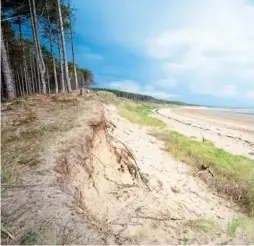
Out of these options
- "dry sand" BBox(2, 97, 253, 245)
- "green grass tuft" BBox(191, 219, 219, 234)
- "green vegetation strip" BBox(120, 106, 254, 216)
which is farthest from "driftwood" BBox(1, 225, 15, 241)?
"green vegetation strip" BBox(120, 106, 254, 216)

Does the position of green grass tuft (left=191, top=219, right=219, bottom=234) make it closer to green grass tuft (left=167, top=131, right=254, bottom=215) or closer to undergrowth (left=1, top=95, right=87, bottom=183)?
green grass tuft (left=167, top=131, right=254, bottom=215)

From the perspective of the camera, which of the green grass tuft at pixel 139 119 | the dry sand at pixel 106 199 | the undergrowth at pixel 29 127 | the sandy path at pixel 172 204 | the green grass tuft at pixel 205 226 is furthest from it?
the green grass tuft at pixel 139 119

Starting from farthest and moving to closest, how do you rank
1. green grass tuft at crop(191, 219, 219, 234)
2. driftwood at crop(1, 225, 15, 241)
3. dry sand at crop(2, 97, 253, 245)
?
green grass tuft at crop(191, 219, 219, 234), dry sand at crop(2, 97, 253, 245), driftwood at crop(1, 225, 15, 241)

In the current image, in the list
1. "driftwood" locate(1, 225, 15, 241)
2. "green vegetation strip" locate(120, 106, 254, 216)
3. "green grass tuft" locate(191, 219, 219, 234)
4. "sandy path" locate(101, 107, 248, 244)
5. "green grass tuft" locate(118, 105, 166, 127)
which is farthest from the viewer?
"green grass tuft" locate(118, 105, 166, 127)

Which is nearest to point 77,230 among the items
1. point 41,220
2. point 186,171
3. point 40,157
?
point 41,220

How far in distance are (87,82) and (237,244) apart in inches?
2629

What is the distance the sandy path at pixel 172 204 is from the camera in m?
3.66

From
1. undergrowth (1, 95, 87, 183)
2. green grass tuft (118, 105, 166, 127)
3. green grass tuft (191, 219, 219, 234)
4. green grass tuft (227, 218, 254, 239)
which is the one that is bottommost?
green grass tuft (227, 218, 254, 239)

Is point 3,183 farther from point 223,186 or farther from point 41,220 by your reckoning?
point 223,186

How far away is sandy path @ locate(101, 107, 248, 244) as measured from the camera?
3662 millimetres

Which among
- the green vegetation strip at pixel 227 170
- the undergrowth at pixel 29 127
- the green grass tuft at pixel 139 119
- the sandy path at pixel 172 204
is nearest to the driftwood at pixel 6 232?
the undergrowth at pixel 29 127

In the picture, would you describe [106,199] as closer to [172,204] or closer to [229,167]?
[172,204]

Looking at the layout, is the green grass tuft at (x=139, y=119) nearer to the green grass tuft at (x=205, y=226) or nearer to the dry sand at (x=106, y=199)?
the dry sand at (x=106, y=199)

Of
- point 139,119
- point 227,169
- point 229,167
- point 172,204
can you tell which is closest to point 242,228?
point 172,204
